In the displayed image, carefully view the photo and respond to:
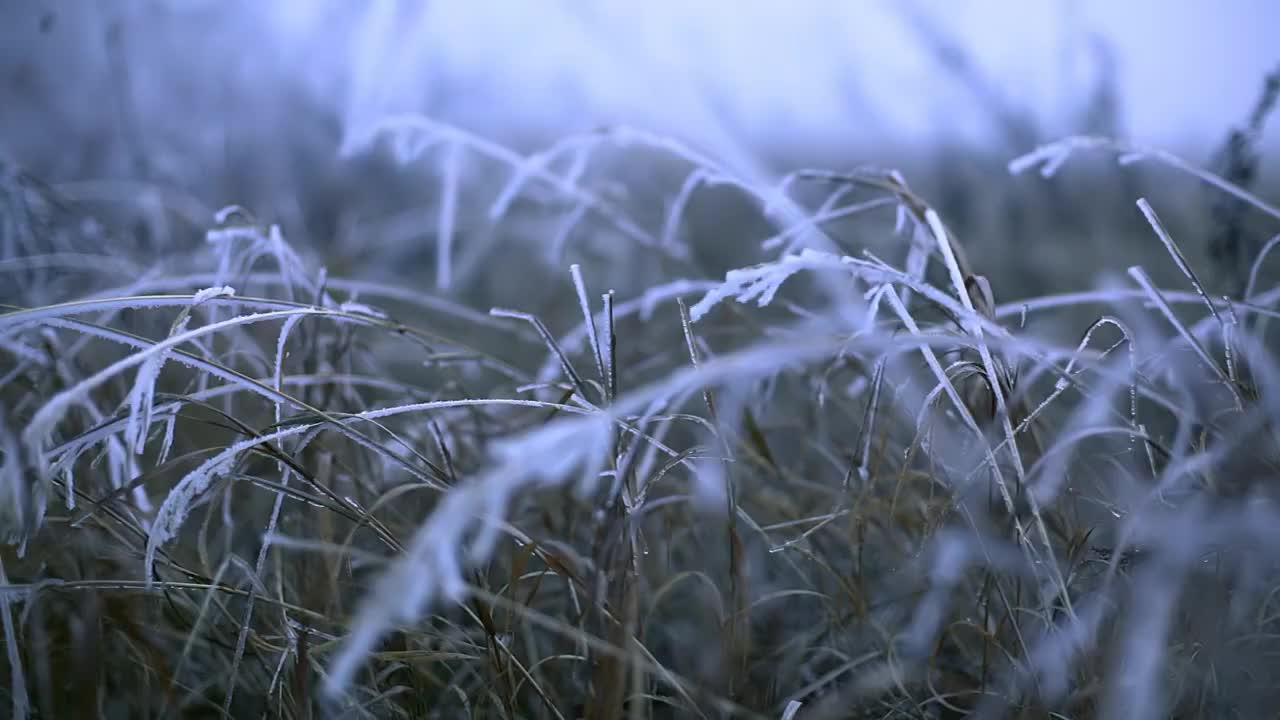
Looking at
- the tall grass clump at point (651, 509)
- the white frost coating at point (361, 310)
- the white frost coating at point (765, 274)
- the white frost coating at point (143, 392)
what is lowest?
the tall grass clump at point (651, 509)

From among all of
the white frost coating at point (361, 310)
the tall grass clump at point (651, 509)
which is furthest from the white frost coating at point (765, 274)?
the white frost coating at point (361, 310)

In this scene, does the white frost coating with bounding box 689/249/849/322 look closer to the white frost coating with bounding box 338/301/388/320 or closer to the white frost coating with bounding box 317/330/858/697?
the white frost coating with bounding box 317/330/858/697

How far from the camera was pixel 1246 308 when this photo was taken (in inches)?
21.9

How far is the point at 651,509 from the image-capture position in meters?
0.76

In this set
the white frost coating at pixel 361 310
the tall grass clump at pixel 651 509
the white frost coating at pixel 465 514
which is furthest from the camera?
the white frost coating at pixel 361 310

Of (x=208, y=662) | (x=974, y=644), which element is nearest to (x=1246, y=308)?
(x=974, y=644)

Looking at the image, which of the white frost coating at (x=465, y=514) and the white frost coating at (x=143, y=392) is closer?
the white frost coating at (x=465, y=514)

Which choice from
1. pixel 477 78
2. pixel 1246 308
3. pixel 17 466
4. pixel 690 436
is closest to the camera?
pixel 17 466

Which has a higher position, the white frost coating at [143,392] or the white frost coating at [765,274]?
the white frost coating at [765,274]

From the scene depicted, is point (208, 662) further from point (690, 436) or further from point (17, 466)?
point (690, 436)

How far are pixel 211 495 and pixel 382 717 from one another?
0.60 feet

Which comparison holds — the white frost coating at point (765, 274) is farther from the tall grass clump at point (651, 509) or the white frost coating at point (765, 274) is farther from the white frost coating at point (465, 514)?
the white frost coating at point (465, 514)

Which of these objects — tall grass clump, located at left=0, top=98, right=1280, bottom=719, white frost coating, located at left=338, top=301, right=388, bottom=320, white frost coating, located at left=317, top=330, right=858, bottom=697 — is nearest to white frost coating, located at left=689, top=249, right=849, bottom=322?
tall grass clump, located at left=0, top=98, right=1280, bottom=719

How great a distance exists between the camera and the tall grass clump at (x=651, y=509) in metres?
0.46
